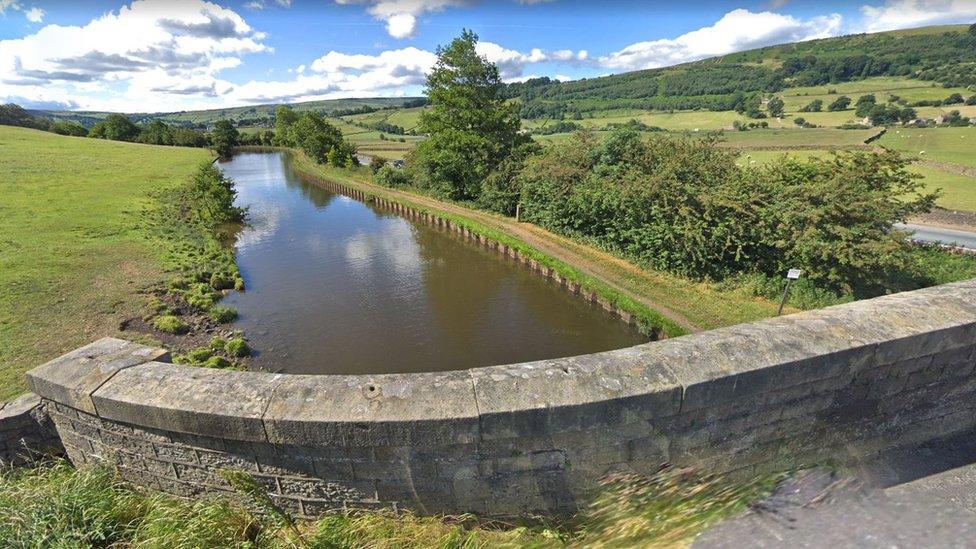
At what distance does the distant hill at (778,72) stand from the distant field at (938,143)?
42537 mm

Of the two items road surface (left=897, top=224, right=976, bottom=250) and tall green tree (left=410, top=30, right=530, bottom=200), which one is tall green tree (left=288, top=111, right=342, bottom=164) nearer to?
tall green tree (left=410, top=30, right=530, bottom=200)

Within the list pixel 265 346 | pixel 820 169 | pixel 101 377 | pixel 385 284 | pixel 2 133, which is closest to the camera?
pixel 101 377

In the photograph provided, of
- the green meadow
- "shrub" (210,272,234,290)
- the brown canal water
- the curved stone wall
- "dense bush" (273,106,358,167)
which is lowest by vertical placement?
the brown canal water

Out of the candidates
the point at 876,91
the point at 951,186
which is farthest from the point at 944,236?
the point at 876,91

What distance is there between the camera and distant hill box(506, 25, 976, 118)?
98.5 metres

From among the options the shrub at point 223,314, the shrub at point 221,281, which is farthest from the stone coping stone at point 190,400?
the shrub at point 221,281

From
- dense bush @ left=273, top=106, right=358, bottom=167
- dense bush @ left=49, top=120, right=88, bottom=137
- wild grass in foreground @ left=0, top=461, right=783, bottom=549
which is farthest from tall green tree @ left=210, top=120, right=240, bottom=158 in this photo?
wild grass in foreground @ left=0, top=461, right=783, bottom=549

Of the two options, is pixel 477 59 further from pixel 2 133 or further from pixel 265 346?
pixel 2 133

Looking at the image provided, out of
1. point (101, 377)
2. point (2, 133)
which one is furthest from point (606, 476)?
point (2, 133)

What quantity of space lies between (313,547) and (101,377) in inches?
81.6

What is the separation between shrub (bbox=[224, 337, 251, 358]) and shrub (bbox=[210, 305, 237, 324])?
6.78 feet

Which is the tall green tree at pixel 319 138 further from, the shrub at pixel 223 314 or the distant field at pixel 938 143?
the distant field at pixel 938 143

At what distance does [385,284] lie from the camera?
1647cm

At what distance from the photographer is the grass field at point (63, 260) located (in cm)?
950
